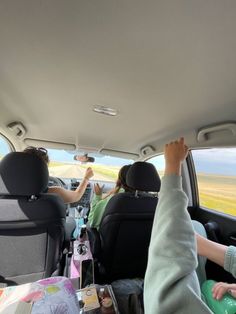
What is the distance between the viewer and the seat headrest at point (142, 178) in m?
1.93

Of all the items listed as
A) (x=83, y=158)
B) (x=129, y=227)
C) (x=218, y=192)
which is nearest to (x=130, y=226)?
(x=129, y=227)

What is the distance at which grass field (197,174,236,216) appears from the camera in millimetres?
2314

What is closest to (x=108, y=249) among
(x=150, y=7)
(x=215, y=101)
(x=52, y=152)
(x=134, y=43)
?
(x=215, y=101)

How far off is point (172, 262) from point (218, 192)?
225cm

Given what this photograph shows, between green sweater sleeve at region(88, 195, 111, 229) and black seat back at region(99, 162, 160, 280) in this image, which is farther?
green sweater sleeve at region(88, 195, 111, 229)

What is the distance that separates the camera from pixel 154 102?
1.77 metres

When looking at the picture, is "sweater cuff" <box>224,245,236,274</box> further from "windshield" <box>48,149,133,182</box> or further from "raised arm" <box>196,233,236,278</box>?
"windshield" <box>48,149,133,182</box>

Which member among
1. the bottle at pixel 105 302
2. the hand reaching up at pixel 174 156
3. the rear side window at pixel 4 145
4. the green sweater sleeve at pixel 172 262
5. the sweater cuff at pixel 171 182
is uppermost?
the rear side window at pixel 4 145

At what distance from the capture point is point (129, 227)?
74.6 inches

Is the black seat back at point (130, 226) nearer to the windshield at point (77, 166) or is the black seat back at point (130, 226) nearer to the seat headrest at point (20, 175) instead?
the seat headrest at point (20, 175)

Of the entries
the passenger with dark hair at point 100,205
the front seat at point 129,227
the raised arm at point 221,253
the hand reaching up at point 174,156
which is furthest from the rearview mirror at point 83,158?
the hand reaching up at point 174,156

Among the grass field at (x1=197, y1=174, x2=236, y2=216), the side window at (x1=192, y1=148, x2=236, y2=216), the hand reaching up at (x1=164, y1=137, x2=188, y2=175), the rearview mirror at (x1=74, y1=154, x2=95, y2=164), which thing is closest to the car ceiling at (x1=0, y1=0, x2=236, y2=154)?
the side window at (x1=192, y1=148, x2=236, y2=216)

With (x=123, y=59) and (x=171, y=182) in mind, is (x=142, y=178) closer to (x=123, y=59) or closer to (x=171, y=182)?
(x=123, y=59)

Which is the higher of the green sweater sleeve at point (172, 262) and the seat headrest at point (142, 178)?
the seat headrest at point (142, 178)
